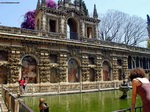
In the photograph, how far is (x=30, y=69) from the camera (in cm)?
2169

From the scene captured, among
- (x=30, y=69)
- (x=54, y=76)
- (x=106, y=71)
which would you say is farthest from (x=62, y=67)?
(x=106, y=71)

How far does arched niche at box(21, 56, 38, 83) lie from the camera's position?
21422mm

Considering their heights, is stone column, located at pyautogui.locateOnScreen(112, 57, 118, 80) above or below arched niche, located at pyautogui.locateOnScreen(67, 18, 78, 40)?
below

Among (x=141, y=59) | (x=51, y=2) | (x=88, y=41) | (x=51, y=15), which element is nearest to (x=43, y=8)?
(x=51, y=15)

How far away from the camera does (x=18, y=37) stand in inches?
818

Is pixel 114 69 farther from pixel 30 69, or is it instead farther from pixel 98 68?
pixel 30 69

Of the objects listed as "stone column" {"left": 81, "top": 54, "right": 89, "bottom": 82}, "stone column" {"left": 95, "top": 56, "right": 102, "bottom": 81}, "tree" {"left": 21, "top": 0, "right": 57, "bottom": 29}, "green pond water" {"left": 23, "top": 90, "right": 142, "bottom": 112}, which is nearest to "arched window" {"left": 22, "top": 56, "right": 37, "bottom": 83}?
"green pond water" {"left": 23, "top": 90, "right": 142, "bottom": 112}

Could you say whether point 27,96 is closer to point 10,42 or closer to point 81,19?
point 10,42

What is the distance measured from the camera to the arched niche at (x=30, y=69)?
70.3ft

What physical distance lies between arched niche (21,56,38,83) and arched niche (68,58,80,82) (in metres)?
4.40

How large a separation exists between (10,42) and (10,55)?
1300 mm

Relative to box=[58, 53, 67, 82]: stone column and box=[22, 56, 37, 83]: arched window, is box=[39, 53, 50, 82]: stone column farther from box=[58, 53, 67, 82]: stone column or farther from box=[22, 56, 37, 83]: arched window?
box=[58, 53, 67, 82]: stone column

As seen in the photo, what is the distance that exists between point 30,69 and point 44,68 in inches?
59.4

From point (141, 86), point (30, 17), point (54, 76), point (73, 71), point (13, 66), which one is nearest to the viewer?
point (141, 86)
